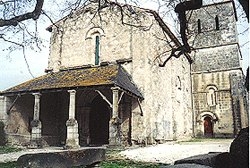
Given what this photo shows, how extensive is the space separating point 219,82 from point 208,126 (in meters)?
4.30

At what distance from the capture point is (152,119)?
53.1 ft

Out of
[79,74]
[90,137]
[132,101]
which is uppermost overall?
[79,74]

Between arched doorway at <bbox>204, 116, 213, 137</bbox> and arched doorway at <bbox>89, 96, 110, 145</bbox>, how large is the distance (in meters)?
12.2

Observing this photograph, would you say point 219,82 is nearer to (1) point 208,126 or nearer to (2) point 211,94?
(2) point 211,94

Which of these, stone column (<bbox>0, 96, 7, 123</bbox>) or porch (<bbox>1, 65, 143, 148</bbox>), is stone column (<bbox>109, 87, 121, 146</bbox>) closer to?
porch (<bbox>1, 65, 143, 148</bbox>)

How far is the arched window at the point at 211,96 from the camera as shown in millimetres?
26656

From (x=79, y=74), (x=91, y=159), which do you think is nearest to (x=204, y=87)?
(x=79, y=74)

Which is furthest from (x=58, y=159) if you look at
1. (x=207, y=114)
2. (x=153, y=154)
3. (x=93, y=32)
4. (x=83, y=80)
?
(x=207, y=114)

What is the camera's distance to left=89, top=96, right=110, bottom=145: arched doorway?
1799 cm

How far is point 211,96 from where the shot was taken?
88.4 ft

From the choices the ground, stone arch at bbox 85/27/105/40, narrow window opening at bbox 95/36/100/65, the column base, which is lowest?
the ground

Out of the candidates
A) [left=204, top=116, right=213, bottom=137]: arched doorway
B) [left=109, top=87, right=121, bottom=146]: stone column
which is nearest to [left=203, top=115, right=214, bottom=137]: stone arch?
[left=204, top=116, right=213, bottom=137]: arched doorway

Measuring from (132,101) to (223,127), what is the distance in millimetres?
12917

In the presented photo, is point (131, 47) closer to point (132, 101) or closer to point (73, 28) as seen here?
point (132, 101)
